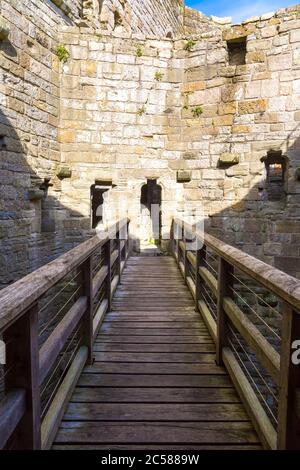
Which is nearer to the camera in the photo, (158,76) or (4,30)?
(4,30)

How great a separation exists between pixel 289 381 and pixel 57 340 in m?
1.10

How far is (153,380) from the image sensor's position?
2492 millimetres

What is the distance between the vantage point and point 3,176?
5.36 meters

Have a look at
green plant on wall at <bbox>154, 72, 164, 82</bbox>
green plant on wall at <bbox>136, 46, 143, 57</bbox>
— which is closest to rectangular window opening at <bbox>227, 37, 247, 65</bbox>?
green plant on wall at <bbox>154, 72, 164, 82</bbox>

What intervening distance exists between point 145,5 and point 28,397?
11.0m

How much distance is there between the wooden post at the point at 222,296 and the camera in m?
2.65

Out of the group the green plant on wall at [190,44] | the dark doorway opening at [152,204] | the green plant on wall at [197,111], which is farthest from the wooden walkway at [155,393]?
the dark doorway opening at [152,204]

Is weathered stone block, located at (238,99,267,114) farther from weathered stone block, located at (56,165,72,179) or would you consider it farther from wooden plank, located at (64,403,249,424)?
wooden plank, located at (64,403,249,424)

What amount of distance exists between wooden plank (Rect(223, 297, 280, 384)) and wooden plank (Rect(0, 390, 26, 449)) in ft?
3.42

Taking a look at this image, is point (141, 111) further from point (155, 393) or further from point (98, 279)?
point (155, 393)

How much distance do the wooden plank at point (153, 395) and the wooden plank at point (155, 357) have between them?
1.34 ft

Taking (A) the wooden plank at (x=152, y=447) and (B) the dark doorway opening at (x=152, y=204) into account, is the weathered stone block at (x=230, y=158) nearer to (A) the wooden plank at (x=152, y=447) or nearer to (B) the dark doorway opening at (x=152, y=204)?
(B) the dark doorway opening at (x=152, y=204)

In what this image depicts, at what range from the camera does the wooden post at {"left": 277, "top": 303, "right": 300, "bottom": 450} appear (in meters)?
1.46

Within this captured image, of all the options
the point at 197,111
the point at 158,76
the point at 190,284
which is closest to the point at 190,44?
the point at 158,76
